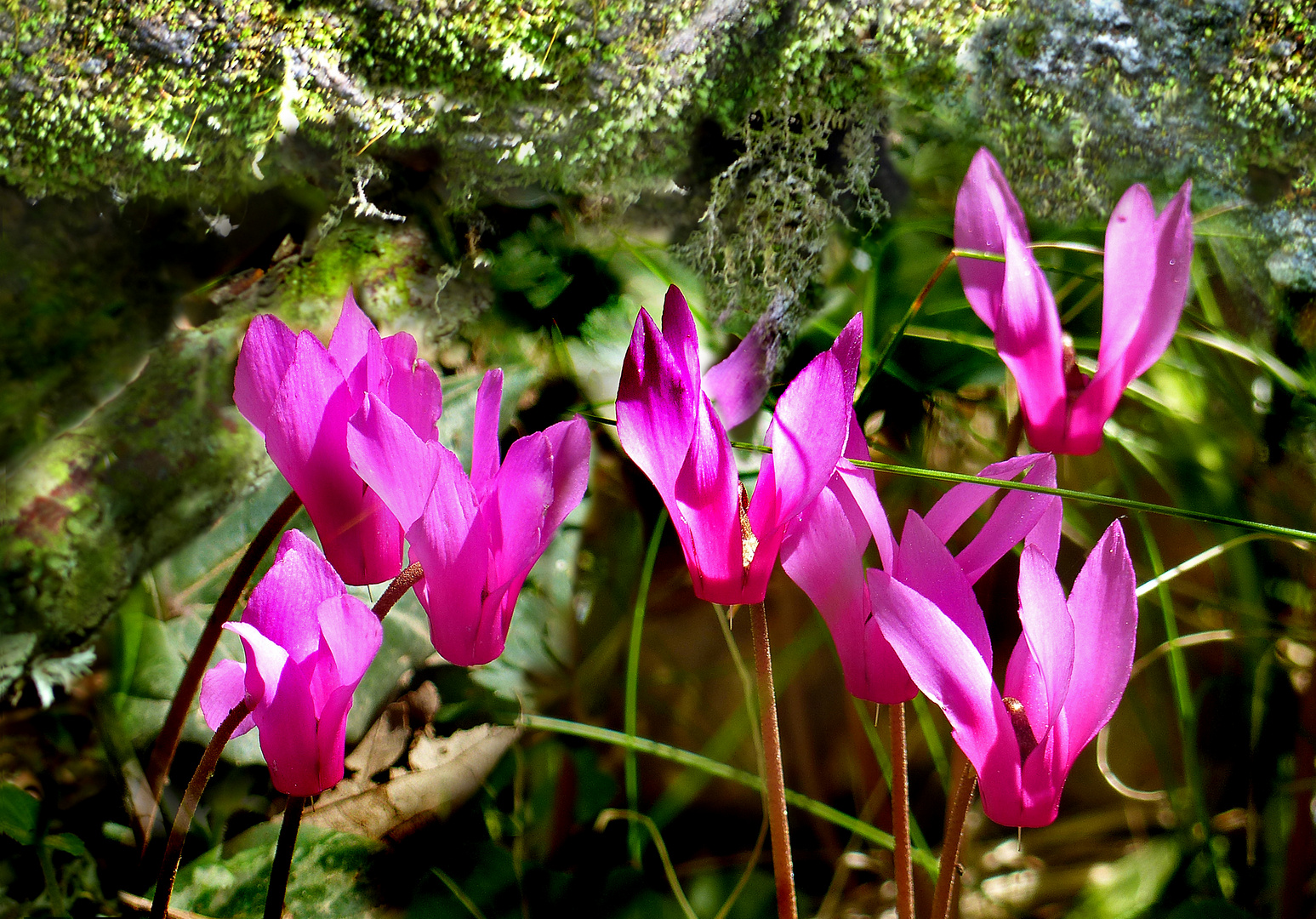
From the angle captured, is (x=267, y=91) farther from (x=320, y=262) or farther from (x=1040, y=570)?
(x=1040, y=570)

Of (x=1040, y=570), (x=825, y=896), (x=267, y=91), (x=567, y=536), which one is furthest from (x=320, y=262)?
(x=825, y=896)

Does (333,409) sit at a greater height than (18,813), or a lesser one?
greater

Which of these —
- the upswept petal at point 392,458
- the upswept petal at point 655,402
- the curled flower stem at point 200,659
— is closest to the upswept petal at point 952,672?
the upswept petal at point 655,402

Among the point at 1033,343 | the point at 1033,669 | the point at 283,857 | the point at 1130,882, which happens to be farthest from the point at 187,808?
the point at 1130,882

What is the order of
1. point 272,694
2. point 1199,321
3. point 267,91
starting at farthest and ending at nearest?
point 1199,321
point 267,91
point 272,694

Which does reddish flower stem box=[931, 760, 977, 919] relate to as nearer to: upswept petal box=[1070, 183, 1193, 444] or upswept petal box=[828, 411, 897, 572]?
upswept petal box=[828, 411, 897, 572]

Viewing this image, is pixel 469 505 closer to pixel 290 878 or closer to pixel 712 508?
pixel 712 508
